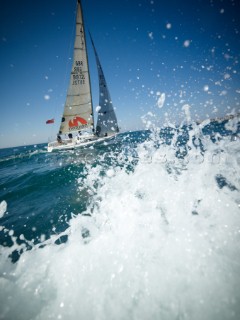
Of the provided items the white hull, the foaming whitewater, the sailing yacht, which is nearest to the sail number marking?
the sailing yacht

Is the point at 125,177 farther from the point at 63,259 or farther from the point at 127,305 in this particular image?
the point at 127,305

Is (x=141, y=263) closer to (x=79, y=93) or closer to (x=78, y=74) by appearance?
(x=79, y=93)

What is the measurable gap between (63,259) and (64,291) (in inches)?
19.9

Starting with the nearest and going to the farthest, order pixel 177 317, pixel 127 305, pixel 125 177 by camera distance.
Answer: pixel 177 317 → pixel 127 305 → pixel 125 177

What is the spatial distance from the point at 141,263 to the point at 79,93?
22.3 metres

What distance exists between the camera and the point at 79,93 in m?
21.3

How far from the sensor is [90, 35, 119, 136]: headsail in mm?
25391

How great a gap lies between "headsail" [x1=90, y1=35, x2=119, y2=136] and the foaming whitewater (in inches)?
895

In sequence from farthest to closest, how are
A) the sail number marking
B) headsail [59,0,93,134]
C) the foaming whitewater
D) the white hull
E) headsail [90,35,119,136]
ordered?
headsail [90,35,119,136] → the sail number marking → headsail [59,0,93,134] → the white hull → the foaming whitewater

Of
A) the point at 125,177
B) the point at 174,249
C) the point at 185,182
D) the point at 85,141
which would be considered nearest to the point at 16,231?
the point at 125,177

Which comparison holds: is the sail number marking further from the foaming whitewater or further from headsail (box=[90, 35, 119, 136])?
the foaming whitewater

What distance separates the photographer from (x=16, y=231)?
157 inches

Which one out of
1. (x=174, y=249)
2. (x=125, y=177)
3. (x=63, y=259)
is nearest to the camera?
(x=174, y=249)

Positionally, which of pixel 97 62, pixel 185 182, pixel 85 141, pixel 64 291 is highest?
pixel 97 62
